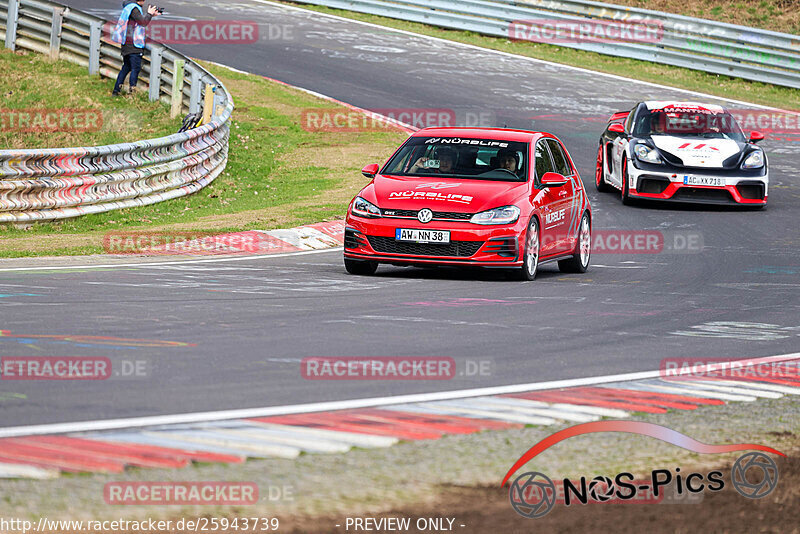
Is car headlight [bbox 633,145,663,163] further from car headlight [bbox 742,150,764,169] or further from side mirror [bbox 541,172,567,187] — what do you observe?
side mirror [bbox 541,172,567,187]

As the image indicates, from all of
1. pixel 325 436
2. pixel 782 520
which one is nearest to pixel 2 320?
pixel 325 436

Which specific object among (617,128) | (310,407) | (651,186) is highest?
(310,407)

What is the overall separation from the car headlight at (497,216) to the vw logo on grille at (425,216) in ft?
1.28

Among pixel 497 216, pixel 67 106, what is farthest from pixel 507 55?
pixel 497 216

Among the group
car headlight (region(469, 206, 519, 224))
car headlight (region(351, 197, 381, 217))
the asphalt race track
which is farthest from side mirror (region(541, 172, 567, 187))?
car headlight (region(351, 197, 381, 217))

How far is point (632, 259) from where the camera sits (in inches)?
603

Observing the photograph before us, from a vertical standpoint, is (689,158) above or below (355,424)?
below

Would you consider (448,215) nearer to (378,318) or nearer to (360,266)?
(360,266)

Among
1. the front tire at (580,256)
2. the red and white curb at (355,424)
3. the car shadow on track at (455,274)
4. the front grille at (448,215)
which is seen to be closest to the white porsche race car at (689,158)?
the front tire at (580,256)

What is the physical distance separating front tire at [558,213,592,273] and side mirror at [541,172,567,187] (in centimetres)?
103

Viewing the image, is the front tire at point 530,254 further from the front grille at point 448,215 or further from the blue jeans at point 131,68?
the blue jeans at point 131,68

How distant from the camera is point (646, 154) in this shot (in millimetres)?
19578

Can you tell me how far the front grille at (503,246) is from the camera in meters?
12.4

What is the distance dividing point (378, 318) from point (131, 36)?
16.7 metres
